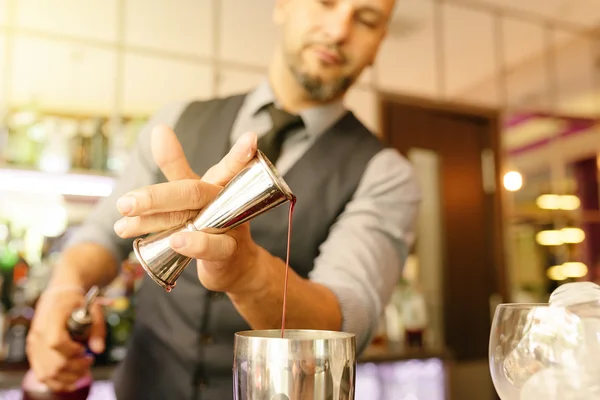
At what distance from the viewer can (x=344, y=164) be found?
1383 millimetres

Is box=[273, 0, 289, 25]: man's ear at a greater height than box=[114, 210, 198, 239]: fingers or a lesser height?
greater

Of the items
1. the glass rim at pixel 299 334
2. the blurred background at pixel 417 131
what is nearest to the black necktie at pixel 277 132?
the glass rim at pixel 299 334

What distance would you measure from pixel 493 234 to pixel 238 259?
3.50 meters

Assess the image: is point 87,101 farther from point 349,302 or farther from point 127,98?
point 349,302

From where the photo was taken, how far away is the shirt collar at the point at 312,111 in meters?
1.43

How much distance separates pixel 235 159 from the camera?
62 cm

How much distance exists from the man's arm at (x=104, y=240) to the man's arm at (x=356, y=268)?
50cm

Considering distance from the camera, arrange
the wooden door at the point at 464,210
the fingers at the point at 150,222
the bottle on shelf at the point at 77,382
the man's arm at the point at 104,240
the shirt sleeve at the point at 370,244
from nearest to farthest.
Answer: the fingers at the point at 150,222
the bottle on shelf at the point at 77,382
the shirt sleeve at the point at 370,244
the man's arm at the point at 104,240
the wooden door at the point at 464,210

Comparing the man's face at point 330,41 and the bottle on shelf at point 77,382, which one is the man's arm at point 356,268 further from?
the bottle on shelf at point 77,382

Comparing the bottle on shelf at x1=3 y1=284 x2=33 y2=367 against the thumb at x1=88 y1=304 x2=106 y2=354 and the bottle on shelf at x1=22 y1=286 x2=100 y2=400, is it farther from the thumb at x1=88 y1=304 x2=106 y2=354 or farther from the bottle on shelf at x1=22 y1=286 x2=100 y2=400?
the bottle on shelf at x1=22 y1=286 x2=100 y2=400

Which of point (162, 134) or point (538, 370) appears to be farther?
point (162, 134)

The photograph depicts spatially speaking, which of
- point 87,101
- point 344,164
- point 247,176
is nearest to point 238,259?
point 247,176

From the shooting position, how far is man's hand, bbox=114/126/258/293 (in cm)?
59

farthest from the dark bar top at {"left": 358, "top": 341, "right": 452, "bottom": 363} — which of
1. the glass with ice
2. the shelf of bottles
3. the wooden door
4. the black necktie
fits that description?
the glass with ice
